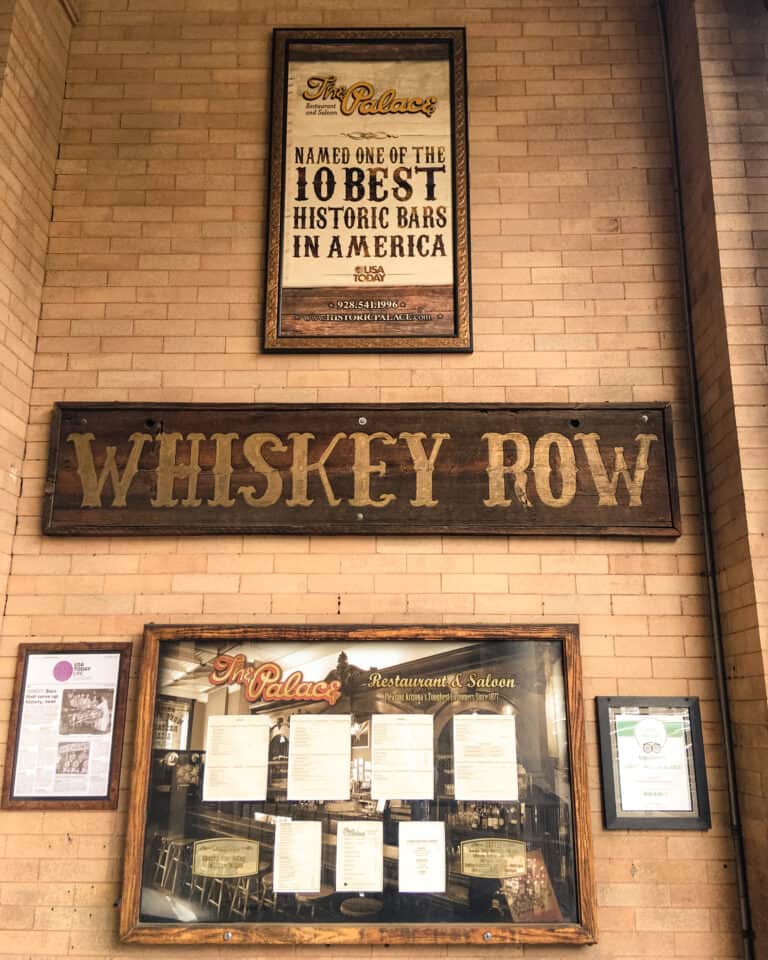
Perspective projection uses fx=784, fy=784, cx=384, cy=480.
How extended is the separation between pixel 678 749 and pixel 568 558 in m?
0.89

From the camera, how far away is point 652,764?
3.19 m

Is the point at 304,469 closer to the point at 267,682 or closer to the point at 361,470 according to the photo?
the point at 361,470

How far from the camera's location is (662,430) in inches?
138

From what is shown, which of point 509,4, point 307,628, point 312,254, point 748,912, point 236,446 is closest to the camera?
point 748,912

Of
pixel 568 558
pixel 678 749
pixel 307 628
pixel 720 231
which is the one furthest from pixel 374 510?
pixel 720 231

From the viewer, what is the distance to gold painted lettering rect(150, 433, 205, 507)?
3467mm

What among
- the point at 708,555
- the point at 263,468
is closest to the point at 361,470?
the point at 263,468

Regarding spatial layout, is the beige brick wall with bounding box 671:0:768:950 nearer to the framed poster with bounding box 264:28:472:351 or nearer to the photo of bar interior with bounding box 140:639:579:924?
the photo of bar interior with bounding box 140:639:579:924

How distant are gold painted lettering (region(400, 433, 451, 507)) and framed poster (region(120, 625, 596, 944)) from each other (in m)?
0.56

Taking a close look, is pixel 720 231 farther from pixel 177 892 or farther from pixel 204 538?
pixel 177 892

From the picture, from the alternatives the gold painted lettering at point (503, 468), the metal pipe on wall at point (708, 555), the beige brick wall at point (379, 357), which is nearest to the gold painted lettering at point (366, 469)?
the beige brick wall at point (379, 357)

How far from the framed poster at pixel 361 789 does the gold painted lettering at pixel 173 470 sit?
0.56 metres

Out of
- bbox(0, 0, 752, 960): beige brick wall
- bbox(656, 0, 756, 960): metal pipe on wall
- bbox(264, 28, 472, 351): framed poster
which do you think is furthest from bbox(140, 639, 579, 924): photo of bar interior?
bbox(264, 28, 472, 351): framed poster

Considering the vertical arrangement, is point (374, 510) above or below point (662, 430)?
below
